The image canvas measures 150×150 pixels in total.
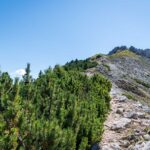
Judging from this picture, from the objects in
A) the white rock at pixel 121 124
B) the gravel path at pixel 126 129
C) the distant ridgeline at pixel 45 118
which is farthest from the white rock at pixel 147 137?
the white rock at pixel 121 124

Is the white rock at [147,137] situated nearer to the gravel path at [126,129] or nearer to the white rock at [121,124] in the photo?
the gravel path at [126,129]

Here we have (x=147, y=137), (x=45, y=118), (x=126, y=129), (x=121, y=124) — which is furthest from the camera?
(x=121, y=124)

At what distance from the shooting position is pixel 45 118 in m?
29.5

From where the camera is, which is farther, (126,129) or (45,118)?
(126,129)

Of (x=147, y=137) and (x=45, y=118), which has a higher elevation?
(x=45, y=118)

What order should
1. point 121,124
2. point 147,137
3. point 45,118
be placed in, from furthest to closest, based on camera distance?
point 121,124 → point 147,137 → point 45,118

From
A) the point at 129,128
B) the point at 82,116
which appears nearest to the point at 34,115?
the point at 82,116

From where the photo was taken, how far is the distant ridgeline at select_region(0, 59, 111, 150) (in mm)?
25000

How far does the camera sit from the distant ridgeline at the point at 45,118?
25.0m

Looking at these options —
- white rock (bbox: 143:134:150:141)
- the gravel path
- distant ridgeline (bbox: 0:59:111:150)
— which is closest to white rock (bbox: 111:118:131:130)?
the gravel path

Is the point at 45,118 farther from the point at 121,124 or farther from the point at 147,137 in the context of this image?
the point at 121,124

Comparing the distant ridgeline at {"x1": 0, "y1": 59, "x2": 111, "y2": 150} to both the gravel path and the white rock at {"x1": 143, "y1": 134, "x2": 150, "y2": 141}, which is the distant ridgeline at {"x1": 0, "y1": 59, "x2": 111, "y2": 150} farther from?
the white rock at {"x1": 143, "y1": 134, "x2": 150, "y2": 141}

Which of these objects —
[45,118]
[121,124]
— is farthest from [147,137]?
[45,118]

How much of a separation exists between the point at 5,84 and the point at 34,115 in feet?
18.1
